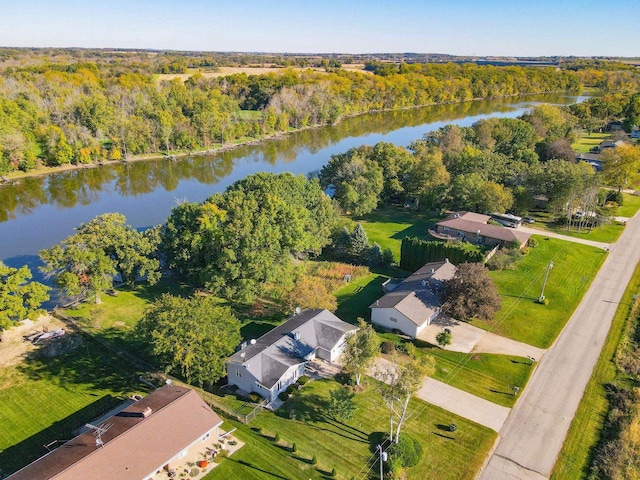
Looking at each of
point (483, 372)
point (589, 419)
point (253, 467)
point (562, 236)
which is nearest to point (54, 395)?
point (253, 467)

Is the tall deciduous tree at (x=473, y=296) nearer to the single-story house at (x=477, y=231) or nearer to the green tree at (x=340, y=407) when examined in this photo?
the green tree at (x=340, y=407)

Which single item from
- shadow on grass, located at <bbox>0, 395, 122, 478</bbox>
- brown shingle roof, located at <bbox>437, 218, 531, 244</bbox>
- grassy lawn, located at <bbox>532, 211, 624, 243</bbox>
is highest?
brown shingle roof, located at <bbox>437, 218, 531, 244</bbox>

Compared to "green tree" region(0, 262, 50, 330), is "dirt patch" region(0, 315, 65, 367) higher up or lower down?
lower down

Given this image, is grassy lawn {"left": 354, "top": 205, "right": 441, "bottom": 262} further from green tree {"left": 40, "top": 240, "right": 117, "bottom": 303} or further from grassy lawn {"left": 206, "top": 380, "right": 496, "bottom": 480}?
green tree {"left": 40, "top": 240, "right": 117, "bottom": 303}

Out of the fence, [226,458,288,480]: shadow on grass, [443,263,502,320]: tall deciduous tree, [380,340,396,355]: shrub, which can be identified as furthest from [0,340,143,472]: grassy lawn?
[443,263,502,320]: tall deciduous tree

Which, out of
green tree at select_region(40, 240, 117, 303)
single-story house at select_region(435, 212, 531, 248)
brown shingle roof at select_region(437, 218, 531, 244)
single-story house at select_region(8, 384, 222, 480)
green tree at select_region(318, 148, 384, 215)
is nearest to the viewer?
single-story house at select_region(8, 384, 222, 480)

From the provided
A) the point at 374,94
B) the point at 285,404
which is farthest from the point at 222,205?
the point at 374,94
